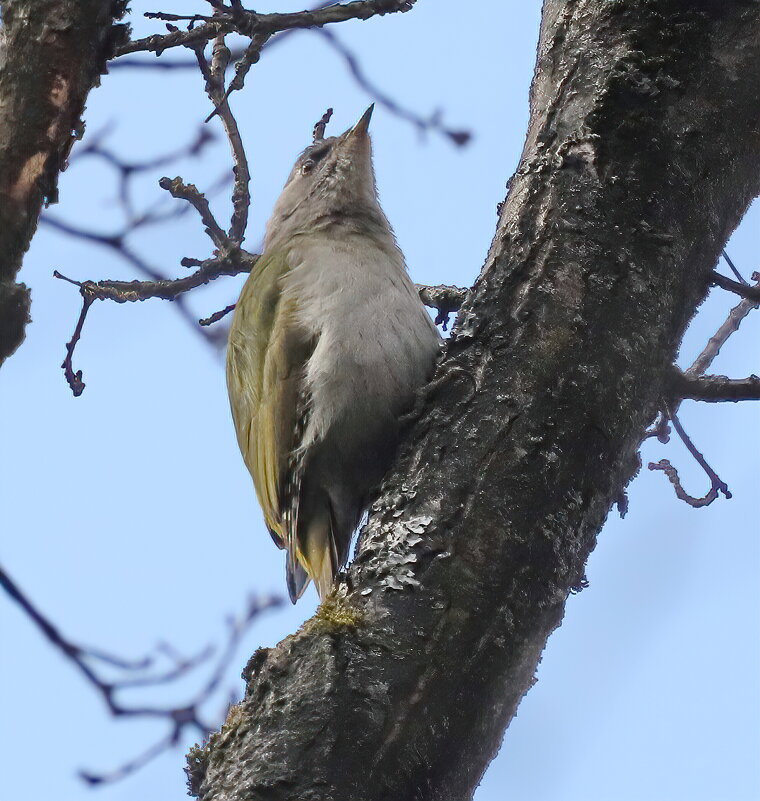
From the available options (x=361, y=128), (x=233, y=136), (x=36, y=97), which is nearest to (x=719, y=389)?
(x=36, y=97)

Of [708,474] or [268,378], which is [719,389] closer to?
[708,474]

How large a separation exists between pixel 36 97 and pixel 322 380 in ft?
7.21

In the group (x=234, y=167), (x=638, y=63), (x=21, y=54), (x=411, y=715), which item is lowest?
(x=411, y=715)

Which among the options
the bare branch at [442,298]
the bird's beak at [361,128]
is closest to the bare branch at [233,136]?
the bare branch at [442,298]

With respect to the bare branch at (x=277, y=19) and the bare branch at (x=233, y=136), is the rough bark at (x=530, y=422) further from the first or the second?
the bare branch at (x=233, y=136)

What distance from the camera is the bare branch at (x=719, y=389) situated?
3154mm

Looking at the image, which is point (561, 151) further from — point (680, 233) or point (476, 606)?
point (476, 606)

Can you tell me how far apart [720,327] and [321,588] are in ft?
6.34

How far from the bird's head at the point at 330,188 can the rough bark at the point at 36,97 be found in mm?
3071

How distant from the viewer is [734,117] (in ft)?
9.59

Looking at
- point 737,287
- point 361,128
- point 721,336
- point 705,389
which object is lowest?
point 705,389

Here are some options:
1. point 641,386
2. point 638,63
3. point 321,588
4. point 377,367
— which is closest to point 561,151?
point 638,63

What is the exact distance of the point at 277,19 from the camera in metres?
3.02

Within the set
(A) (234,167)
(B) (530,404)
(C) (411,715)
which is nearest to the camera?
(C) (411,715)
